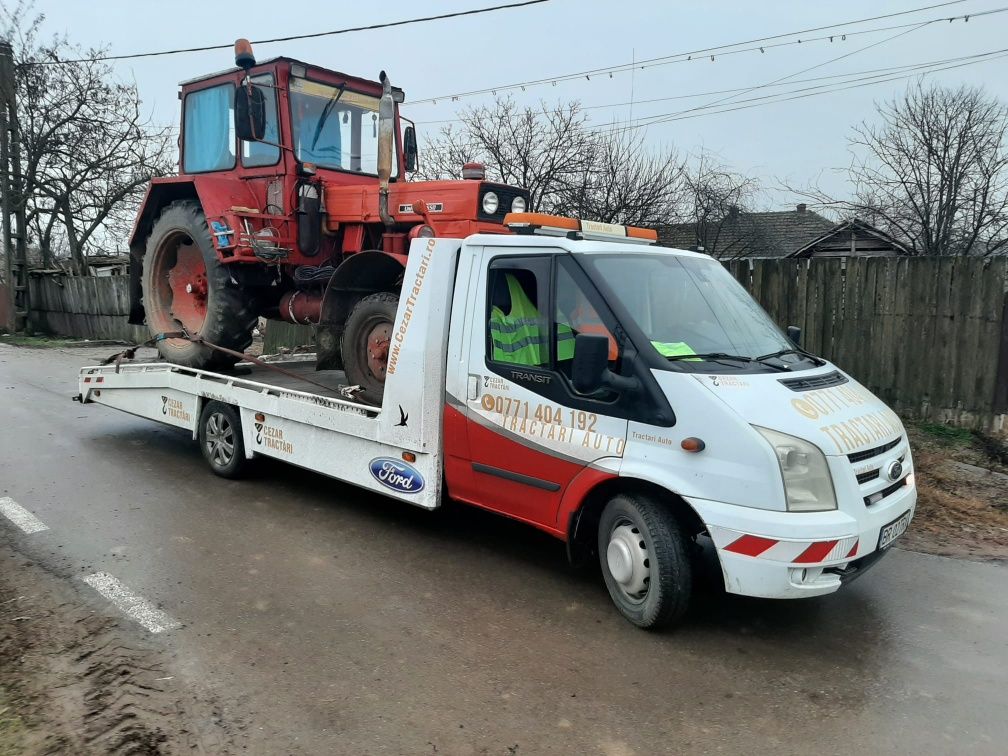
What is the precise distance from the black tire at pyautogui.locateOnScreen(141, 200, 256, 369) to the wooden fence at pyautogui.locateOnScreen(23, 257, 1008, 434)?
607cm

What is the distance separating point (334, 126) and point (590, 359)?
14.8ft

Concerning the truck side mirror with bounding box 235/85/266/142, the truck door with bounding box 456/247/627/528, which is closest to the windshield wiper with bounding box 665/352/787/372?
the truck door with bounding box 456/247/627/528

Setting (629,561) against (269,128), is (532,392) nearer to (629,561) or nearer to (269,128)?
(629,561)

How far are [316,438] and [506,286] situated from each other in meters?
2.13

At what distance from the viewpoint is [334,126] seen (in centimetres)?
704

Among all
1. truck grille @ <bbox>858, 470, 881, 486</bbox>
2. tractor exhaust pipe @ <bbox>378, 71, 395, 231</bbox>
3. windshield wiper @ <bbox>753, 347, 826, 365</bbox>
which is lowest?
truck grille @ <bbox>858, 470, 881, 486</bbox>

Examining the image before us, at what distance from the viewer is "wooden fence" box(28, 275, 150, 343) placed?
2023 centimetres

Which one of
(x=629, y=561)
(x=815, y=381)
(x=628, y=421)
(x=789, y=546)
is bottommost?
(x=629, y=561)

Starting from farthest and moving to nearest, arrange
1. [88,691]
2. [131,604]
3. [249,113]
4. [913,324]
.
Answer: [913,324] → [249,113] → [131,604] → [88,691]

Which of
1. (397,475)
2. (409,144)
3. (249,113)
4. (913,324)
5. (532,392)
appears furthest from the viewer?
(913,324)

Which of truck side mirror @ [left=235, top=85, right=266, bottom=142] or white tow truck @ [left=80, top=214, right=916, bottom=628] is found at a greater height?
truck side mirror @ [left=235, top=85, right=266, bottom=142]

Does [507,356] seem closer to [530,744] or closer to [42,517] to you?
[530,744]

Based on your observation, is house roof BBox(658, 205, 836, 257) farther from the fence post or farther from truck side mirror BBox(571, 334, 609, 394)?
truck side mirror BBox(571, 334, 609, 394)

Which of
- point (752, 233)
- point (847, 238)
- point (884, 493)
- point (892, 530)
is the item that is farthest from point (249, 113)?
point (847, 238)
